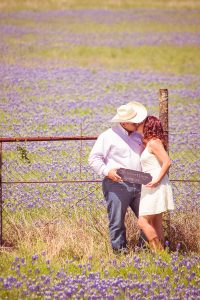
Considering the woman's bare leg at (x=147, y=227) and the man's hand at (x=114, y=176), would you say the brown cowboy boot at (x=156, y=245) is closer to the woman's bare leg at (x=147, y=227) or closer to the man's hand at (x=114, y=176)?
the woman's bare leg at (x=147, y=227)

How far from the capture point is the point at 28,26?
29.0 metres

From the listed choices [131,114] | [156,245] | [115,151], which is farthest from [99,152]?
[156,245]

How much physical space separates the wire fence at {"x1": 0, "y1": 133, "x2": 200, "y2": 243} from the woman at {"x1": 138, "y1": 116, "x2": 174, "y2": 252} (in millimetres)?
670

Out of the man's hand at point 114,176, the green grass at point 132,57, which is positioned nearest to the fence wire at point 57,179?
the man's hand at point 114,176

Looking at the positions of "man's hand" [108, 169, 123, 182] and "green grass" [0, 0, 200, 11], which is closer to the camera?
"man's hand" [108, 169, 123, 182]

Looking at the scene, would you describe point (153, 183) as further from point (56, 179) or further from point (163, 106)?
point (56, 179)

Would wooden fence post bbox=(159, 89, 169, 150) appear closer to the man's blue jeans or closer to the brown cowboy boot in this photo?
the man's blue jeans

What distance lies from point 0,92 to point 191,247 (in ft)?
32.3

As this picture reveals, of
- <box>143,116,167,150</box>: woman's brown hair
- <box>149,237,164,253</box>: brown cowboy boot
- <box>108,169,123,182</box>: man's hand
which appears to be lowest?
<box>149,237,164,253</box>: brown cowboy boot

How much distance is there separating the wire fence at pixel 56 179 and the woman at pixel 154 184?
0.67m

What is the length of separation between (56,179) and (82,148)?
5.77 ft

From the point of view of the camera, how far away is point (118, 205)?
6.37 metres

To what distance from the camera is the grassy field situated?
560 cm

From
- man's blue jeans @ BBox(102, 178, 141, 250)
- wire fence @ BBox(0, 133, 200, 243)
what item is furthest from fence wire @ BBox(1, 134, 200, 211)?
man's blue jeans @ BBox(102, 178, 141, 250)
